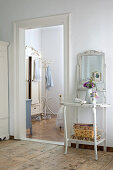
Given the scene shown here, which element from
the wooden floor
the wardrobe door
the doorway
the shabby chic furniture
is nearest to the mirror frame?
the shabby chic furniture

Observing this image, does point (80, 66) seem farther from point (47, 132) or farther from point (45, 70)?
point (45, 70)

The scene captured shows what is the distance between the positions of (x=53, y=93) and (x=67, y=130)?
4642mm

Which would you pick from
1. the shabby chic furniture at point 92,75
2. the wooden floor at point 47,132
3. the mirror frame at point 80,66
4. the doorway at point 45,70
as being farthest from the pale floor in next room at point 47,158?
the doorway at point 45,70

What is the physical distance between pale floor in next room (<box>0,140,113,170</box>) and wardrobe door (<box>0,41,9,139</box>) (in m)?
0.54

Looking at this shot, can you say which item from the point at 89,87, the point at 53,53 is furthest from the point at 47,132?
the point at 53,53

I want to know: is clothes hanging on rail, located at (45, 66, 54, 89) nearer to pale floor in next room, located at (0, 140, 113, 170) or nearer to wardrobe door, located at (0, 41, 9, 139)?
wardrobe door, located at (0, 41, 9, 139)

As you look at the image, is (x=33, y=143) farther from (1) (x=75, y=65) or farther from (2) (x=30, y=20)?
(2) (x=30, y=20)

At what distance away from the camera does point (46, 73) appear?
30.7 feet

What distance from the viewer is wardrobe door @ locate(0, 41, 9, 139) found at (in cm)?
554

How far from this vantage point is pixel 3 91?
5574mm

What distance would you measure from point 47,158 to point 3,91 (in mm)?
1948

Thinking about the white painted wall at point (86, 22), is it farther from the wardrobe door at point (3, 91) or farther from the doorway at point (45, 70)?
the doorway at point (45, 70)

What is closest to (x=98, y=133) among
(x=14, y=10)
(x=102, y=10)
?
(x=102, y=10)

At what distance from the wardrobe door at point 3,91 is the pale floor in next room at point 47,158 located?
536 mm
